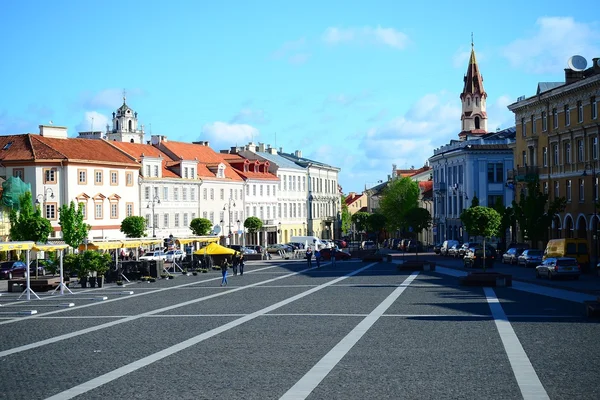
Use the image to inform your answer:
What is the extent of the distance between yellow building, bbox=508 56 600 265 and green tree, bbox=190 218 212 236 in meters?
28.6

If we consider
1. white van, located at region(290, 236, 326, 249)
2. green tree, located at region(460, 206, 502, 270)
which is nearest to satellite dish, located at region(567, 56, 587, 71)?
green tree, located at region(460, 206, 502, 270)

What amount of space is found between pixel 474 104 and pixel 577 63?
4879cm

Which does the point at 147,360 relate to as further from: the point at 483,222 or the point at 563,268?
the point at 483,222

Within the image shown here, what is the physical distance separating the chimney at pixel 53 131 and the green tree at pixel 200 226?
14.2 metres

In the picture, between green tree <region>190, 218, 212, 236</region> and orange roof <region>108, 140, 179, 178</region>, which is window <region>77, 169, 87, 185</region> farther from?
green tree <region>190, 218, 212, 236</region>

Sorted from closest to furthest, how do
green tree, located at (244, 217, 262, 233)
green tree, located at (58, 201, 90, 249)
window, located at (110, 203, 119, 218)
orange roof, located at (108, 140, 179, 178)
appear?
1. green tree, located at (58, 201, 90, 249)
2. window, located at (110, 203, 119, 218)
3. orange roof, located at (108, 140, 179, 178)
4. green tree, located at (244, 217, 262, 233)

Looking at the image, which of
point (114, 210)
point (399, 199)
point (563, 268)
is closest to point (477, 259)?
point (563, 268)

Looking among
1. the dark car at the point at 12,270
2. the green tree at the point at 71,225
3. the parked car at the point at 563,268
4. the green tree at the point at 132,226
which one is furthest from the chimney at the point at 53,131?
the parked car at the point at 563,268

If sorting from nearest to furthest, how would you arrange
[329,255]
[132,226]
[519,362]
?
[519,362] < [132,226] < [329,255]

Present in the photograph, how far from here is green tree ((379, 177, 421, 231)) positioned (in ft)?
444

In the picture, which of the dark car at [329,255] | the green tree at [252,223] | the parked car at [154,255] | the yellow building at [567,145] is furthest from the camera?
the green tree at [252,223]

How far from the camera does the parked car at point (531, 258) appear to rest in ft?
207

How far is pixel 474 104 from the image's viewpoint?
399 feet

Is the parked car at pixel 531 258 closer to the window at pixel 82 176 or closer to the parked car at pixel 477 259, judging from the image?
the parked car at pixel 477 259
